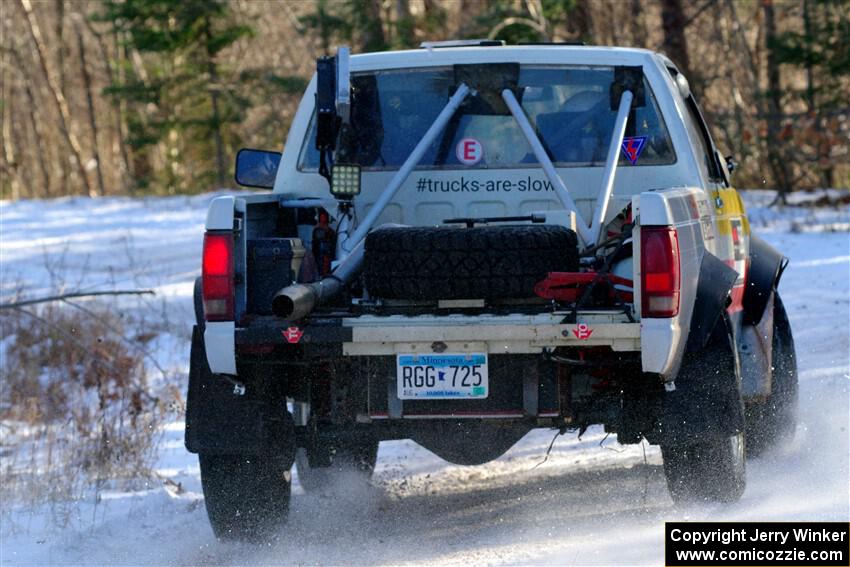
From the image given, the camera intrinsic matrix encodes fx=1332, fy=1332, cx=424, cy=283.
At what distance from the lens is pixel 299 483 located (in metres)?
7.28

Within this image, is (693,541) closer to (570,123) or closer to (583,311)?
(583,311)

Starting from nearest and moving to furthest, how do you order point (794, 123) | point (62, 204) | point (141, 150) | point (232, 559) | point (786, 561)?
point (786, 561), point (232, 559), point (794, 123), point (62, 204), point (141, 150)

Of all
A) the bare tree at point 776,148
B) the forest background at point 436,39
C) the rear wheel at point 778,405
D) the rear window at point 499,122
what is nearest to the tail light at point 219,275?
the rear window at point 499,122

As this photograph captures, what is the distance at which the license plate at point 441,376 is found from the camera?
199 inches

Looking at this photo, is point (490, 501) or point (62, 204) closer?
point (490, 501)

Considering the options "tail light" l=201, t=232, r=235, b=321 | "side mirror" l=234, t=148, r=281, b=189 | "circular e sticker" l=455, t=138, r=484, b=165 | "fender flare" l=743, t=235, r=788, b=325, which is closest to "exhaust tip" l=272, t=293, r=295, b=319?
"tail light" l=201, t=232, r=235, b=321

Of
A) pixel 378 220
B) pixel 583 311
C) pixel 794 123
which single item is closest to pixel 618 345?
pixel 583 311

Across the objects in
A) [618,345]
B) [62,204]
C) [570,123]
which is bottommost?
[62,204]

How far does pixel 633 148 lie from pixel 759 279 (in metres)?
1.11

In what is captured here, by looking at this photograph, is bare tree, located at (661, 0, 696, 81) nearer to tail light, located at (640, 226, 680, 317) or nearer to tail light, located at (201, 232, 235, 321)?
tail light, located at (640, 226, 680, 317)

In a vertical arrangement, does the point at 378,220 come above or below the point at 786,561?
above

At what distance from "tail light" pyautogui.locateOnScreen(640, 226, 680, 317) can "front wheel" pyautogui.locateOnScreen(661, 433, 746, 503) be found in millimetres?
767

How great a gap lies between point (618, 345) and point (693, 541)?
78 centimetres

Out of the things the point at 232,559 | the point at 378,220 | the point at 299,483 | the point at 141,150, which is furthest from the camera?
the point at 141,150
